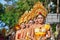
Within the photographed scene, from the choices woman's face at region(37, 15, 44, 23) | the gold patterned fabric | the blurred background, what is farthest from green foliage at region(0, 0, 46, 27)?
the gold patterned fabric

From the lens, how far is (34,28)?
16.0 ft

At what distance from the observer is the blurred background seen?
4.82m

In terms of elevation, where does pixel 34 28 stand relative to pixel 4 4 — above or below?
below

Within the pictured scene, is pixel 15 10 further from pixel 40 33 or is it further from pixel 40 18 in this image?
pixel 40 33

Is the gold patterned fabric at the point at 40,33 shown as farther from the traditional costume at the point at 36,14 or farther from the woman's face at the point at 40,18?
the woman's face at the point at 40,18

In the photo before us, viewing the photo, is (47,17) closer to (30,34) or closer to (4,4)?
(30,34)

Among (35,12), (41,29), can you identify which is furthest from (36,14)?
(41,29)

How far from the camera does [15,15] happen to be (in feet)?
16.0

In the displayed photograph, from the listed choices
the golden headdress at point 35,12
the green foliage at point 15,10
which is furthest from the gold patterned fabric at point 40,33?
the green foliage at point 15,10

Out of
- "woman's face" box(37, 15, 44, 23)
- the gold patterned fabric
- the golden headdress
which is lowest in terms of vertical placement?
the gold patterned fabric

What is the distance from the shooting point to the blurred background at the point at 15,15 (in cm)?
482

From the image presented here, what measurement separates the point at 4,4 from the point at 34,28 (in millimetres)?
682

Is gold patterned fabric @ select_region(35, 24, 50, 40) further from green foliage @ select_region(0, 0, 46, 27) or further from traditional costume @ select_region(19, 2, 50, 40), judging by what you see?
green foliage @ select_region(0, 0, 46, 27)

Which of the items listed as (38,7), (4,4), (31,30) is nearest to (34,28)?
(31,30)
